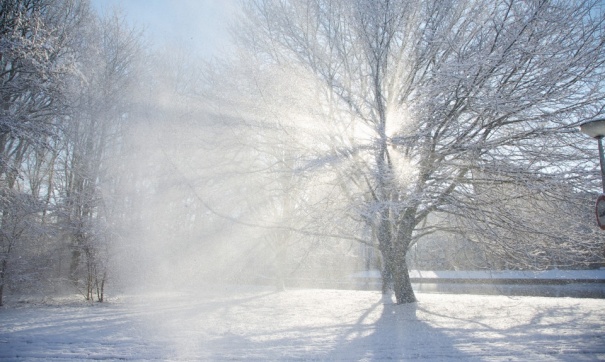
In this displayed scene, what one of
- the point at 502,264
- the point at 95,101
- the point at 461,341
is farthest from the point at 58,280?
the point at 502,264

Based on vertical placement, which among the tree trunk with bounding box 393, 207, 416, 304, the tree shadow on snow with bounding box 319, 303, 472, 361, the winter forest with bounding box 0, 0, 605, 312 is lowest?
the tree shadow on snow with bounding box 319, 303, 472, 361

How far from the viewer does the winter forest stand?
20.3ft

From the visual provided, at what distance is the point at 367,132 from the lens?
768cm

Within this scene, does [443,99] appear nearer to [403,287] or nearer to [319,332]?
[319,332]

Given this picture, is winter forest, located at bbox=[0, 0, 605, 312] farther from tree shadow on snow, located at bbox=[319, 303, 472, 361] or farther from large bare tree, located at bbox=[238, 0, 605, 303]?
tree shadow on snow, located at bbox=[319, 303, 472, 361]

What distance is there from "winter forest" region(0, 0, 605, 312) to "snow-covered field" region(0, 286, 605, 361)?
1.29 m

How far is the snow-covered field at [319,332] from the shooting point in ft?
15.1

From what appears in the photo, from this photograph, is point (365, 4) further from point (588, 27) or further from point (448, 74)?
point (588, 27)

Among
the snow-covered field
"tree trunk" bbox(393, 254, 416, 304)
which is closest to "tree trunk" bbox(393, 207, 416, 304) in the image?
"tree trunk" bbox(393, 254, 416, 304)

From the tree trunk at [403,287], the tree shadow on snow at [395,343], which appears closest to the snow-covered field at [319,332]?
the tree shadow on snow at [395,343]

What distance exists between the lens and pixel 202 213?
1594 centimetres

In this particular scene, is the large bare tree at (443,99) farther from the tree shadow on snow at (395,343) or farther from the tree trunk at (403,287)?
the tree shadow on snow at (395,343)

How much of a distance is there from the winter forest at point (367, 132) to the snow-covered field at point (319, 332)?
4.22 feet

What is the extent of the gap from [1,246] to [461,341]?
12337 millimetres
